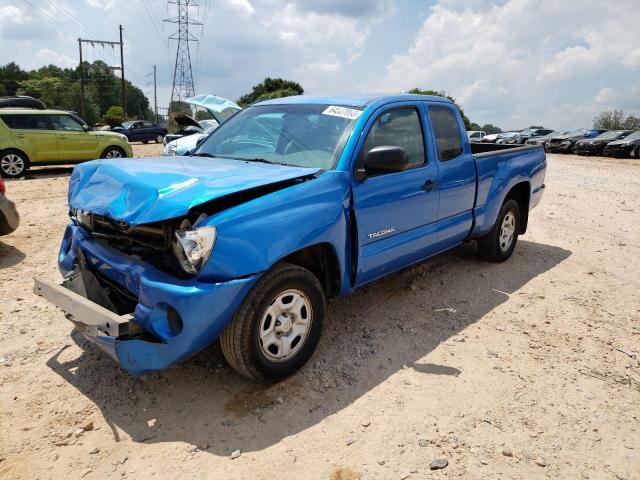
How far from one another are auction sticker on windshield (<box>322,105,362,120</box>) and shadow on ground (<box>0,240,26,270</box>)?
3.91 metres

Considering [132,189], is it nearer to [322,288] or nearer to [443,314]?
[322,288]

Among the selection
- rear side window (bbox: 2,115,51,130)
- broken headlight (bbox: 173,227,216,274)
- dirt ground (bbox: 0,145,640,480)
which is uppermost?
rear side window (bbox: 2,115,51,130)

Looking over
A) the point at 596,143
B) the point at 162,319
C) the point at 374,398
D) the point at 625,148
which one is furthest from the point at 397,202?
the point at 596,143

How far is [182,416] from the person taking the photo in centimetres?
287

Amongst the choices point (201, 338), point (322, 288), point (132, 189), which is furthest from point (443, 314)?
point (132, 189)

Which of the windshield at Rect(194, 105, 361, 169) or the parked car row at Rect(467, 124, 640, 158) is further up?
the parked car row at Rect(467, 124, 640, 158)

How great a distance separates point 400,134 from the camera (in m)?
4.02

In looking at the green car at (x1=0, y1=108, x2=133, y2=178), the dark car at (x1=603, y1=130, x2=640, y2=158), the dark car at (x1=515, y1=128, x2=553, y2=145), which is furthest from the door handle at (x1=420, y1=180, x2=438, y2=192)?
the dark car at (x1=515, y1=128, x2=553, y2=145)

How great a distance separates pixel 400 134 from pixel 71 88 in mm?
84720

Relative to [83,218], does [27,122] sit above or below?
above

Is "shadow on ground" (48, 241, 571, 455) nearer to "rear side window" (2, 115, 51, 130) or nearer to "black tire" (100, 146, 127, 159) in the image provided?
"rear side window" (2, 115, 51, 130)

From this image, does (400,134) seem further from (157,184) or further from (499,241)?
(499,241)

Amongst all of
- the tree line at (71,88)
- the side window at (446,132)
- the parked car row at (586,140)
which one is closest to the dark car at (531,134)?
the parked car row at (586,140)

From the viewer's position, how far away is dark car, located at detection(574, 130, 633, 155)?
2416 centimetres
